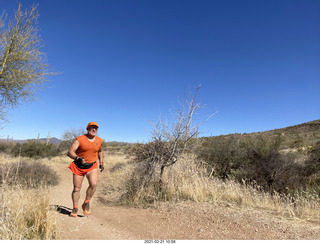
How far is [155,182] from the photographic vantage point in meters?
6.51

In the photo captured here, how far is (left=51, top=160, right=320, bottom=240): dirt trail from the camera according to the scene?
3836mm

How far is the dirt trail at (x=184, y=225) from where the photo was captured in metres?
3.84

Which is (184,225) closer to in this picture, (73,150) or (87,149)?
(87,149)

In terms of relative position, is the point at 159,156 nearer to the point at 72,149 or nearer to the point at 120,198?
the point at 120,198

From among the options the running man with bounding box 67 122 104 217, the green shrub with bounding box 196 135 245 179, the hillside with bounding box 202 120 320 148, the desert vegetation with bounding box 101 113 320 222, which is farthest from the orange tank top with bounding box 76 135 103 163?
the hillside with bounding box 202 120 320 148

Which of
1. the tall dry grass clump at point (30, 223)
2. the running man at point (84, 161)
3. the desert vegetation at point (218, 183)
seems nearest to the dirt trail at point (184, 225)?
the tall dry grass clump at point (30, 223)

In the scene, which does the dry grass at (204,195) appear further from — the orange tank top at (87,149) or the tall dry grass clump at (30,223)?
the tall dry grass clump at (30,223)

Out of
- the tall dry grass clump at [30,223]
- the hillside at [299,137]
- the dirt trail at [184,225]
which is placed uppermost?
the hillside at [299,137]

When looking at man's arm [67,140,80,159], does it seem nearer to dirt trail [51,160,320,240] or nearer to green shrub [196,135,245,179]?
dirt trail [51,160,320,240]

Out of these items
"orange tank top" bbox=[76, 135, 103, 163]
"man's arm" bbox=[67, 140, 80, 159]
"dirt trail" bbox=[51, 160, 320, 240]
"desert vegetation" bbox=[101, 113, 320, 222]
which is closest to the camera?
"dirt trail" bbox=[51, 160, 320, 240]

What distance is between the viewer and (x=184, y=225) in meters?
4.36

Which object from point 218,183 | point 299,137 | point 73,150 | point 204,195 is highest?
point 299,137

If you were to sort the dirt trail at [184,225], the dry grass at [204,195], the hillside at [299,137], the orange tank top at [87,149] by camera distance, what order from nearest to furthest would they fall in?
the dirt trail at [184,225]
the orange tank top at [87,149]
the dry grass at [204,195]
the hillside at [299,137]

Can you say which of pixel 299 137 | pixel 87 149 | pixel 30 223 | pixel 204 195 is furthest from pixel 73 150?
pixel 299 137
